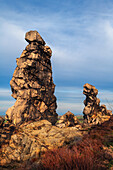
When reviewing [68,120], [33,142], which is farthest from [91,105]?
[33,142]

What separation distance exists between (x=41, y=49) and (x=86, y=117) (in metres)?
23.2

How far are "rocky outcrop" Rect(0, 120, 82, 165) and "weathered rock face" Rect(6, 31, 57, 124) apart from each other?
28.3 ft

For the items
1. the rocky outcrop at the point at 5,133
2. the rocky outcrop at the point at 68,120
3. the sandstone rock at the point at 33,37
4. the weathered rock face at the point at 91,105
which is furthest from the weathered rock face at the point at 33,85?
the weathered rock face at the point at 91,105

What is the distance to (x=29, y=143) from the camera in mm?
9734

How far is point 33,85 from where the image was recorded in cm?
2266

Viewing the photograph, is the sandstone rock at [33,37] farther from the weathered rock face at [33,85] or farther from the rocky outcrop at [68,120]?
the rocky outcrop at [68,120]

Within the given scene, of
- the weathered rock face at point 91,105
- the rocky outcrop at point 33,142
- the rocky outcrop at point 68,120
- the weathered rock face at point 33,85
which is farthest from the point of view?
the weathered rock face at point 91,105

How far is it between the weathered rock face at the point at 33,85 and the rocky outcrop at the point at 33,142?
8.63m

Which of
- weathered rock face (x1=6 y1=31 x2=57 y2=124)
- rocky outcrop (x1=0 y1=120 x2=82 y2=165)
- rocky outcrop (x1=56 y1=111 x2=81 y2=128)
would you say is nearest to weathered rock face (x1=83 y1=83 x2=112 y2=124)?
rocky outcrop (x1=56 y1=111 x2=81 y2=128)

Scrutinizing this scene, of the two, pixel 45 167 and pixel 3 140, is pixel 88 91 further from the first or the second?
pixel 45 167

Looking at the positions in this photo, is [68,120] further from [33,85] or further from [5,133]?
[5,133]

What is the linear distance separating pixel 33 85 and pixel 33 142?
13.5m

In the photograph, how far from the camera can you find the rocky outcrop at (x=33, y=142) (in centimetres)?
886

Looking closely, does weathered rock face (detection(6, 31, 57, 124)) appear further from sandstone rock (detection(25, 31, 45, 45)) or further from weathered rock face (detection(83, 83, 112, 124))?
weathered rock face (detection(83, 83, 112, 124))
